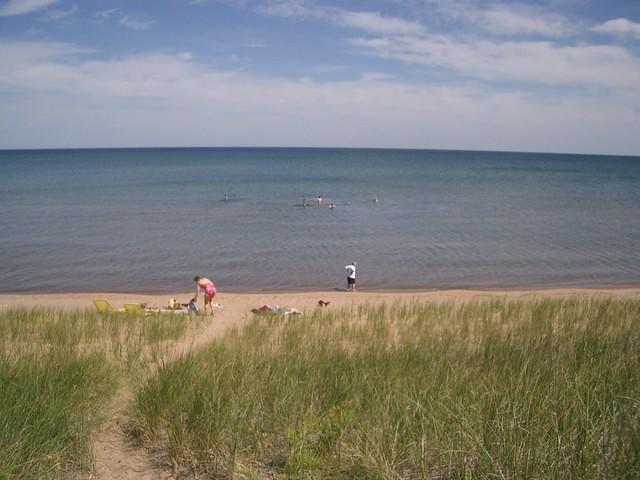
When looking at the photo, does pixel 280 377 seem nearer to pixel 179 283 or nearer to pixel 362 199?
pixel 179 283

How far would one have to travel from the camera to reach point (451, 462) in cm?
408

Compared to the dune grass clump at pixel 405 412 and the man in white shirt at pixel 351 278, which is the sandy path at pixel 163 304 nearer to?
the dune grass clump at pixel 405 412

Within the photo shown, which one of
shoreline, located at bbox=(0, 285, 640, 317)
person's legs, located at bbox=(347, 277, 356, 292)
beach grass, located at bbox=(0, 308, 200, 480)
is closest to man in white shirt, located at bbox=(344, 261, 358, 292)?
person's legs, located at bbox=(347, 277, 356, 292)

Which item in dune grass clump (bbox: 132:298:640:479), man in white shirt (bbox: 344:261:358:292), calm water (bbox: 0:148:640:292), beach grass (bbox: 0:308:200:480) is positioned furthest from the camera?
calm water (bbox: 0:148:640:292)

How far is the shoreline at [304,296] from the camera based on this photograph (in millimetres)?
17672

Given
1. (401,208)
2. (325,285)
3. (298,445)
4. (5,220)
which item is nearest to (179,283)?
(325,285)

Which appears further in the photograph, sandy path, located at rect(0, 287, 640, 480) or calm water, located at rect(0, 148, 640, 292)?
calm water, located at rect(0, 148, 640, 292)

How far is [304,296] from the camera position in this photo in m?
19.0

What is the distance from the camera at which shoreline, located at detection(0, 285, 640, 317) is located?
17.7m

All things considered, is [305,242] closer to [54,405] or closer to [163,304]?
[163,304]

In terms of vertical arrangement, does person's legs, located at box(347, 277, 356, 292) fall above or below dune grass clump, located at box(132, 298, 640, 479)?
below

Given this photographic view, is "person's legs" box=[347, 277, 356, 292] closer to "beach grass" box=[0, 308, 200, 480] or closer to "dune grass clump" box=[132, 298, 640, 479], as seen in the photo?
"beach grass" box=[0, 308, 200, 480]

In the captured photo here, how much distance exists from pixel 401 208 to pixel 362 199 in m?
7.64

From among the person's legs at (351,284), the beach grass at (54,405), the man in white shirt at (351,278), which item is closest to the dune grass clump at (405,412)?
the beach grass at (54,405)
